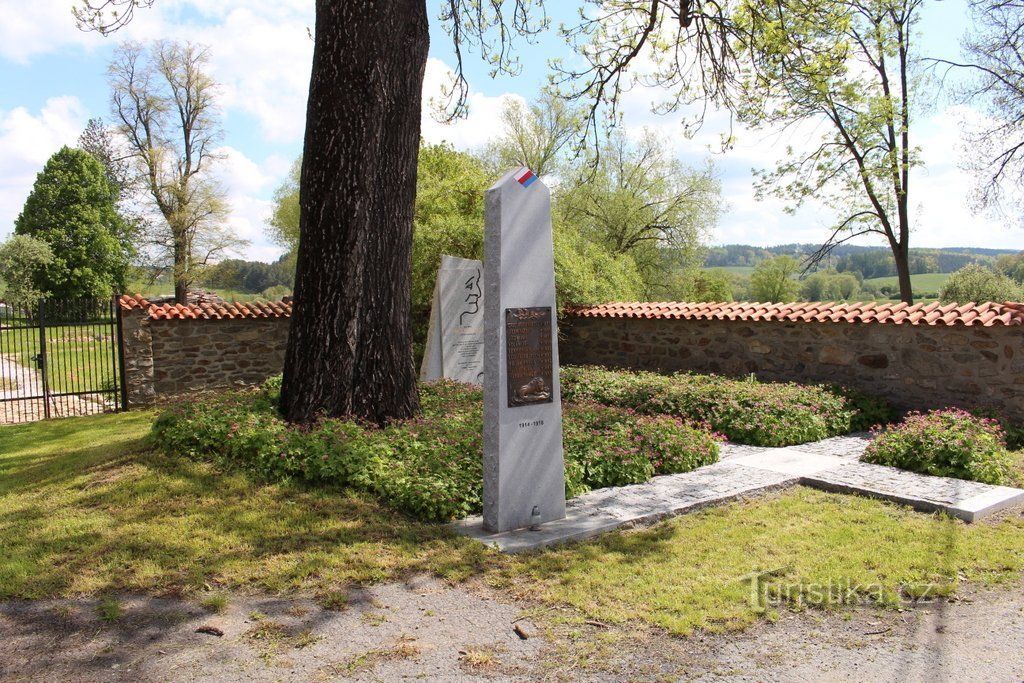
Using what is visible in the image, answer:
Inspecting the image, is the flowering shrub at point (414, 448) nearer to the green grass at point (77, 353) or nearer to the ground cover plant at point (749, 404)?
the ground cover plant at point (749, 404)

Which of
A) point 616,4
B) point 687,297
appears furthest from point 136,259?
point 616,4

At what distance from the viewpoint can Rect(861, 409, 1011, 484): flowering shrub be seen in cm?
689

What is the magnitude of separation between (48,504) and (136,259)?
3297 centimetres

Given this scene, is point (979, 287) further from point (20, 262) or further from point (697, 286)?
point (20, 262)

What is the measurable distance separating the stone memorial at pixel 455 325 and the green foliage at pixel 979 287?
25.6 metres

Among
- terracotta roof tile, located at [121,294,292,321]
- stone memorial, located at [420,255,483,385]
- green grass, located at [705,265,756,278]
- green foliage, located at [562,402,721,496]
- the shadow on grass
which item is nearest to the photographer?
the shadow on grass

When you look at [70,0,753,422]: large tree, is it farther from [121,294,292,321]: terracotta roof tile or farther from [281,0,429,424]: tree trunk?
[121,294,292,321]: terracotta roof tile

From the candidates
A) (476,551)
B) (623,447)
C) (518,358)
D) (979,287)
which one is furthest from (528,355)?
(979,287)

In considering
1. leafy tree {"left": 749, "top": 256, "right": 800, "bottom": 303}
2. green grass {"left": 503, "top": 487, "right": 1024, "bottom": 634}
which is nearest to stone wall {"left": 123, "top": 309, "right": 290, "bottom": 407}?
green grass {"left": 503, "top": 487, "right": 1024, "bottom": 634}

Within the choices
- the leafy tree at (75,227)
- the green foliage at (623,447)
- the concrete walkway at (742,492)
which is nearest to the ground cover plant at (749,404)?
the green foliage at (623,447)

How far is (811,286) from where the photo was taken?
3603 centimetres

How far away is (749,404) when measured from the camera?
30.4 ft

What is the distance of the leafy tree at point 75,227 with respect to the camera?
33.6 meters

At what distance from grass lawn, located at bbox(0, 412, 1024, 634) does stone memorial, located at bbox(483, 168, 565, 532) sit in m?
0.51
